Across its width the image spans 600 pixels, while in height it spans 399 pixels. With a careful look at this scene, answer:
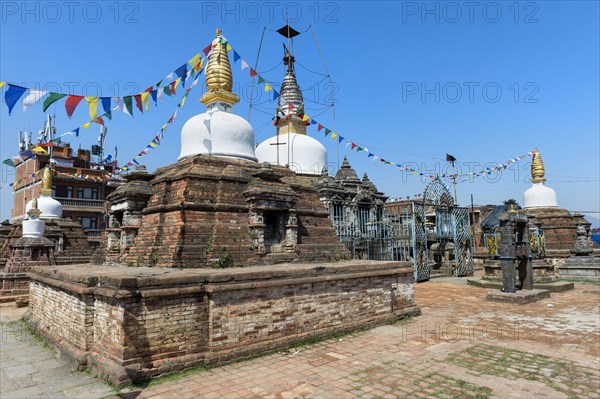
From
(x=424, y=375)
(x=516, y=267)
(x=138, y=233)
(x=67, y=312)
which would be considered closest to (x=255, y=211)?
(x=138, y=233)

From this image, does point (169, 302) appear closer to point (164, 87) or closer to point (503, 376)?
point (503, 376)

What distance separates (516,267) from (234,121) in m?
12.1

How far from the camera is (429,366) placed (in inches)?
263

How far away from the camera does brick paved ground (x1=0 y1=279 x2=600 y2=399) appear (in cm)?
565

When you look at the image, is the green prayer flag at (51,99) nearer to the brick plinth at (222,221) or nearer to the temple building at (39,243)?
the brick plinth at (222,221)

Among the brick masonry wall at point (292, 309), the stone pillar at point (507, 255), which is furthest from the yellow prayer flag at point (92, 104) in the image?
the stone pillar at point (507, 255)

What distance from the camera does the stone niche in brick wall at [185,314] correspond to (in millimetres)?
6156

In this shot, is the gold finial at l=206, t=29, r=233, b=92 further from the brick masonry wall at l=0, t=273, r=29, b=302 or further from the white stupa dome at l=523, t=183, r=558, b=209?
the white stupa dome at l=523, t=183, r=558, b=209

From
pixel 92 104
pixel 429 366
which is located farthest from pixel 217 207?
pixel 429 366

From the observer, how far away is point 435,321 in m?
10.2

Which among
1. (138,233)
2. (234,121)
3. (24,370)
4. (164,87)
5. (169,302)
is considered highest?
(164,87)

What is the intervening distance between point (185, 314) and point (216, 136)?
6131 mm

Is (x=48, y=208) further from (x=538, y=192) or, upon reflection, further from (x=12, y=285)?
(x=538, y=192)

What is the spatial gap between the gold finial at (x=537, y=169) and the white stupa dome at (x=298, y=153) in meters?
15.4
